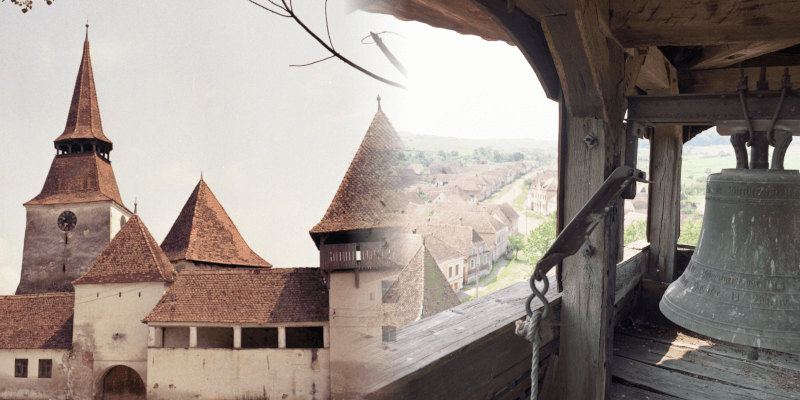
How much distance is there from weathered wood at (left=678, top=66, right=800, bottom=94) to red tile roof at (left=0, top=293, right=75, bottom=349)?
42.5 feet

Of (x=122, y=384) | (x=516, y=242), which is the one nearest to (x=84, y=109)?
(x=122, y=384)

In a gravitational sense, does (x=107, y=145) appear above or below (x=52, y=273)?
above

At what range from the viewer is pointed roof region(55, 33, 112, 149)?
35.7 ft

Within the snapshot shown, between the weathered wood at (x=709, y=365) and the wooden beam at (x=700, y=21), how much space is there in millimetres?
1365

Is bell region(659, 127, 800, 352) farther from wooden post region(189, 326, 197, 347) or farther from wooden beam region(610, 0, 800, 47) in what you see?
A: wooden post region(189, 326, 197, 347)

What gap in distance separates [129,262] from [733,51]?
13.1m

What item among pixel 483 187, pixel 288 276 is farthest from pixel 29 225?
pixel 483 187

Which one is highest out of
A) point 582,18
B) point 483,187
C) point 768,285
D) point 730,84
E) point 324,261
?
point 730,84

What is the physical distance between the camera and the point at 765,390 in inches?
67.9

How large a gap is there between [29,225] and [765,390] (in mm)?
14039

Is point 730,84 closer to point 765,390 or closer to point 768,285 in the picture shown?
point 765,390

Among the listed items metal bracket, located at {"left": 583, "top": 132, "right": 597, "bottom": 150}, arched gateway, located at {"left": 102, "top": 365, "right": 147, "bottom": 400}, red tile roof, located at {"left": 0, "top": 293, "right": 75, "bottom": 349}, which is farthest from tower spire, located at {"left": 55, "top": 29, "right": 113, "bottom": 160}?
metal bracket, located at {"left": 583, "top": 132, "right": 597, "bottom": 150}

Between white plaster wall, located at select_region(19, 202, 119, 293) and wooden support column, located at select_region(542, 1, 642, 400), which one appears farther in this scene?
white plaster wall, located at select_region(19, 202, 119, 293)

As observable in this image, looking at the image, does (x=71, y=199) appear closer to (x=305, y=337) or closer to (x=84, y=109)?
(x=84, y=109)
